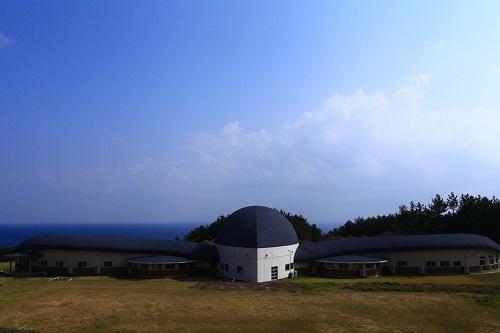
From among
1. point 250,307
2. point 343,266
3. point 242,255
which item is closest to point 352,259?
point 343,266

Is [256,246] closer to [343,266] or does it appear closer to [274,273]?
[274,273]

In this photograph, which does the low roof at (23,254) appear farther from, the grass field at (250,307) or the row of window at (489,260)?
the row of window at (489,260)

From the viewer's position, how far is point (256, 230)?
4509 centimetres

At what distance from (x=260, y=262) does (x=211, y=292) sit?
8.89m

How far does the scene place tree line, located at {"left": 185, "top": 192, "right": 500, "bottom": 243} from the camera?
6762cm

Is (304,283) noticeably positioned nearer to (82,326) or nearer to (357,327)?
(357,327)

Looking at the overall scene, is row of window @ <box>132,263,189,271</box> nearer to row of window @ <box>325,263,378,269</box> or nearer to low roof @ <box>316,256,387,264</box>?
low roof @ <box>316,256,387,264</box>

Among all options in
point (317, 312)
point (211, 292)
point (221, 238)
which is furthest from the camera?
point (221, 238)

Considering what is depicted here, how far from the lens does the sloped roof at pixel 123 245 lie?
48906mm

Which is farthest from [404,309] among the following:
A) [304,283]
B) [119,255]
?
[119,255]

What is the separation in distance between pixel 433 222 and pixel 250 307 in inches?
2294

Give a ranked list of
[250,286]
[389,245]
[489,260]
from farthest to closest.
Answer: [489,260]
[389,245]
[250,286]

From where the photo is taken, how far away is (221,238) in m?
48.1

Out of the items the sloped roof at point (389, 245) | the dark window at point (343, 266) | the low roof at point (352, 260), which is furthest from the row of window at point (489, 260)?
the dark window at point (343, 266)
